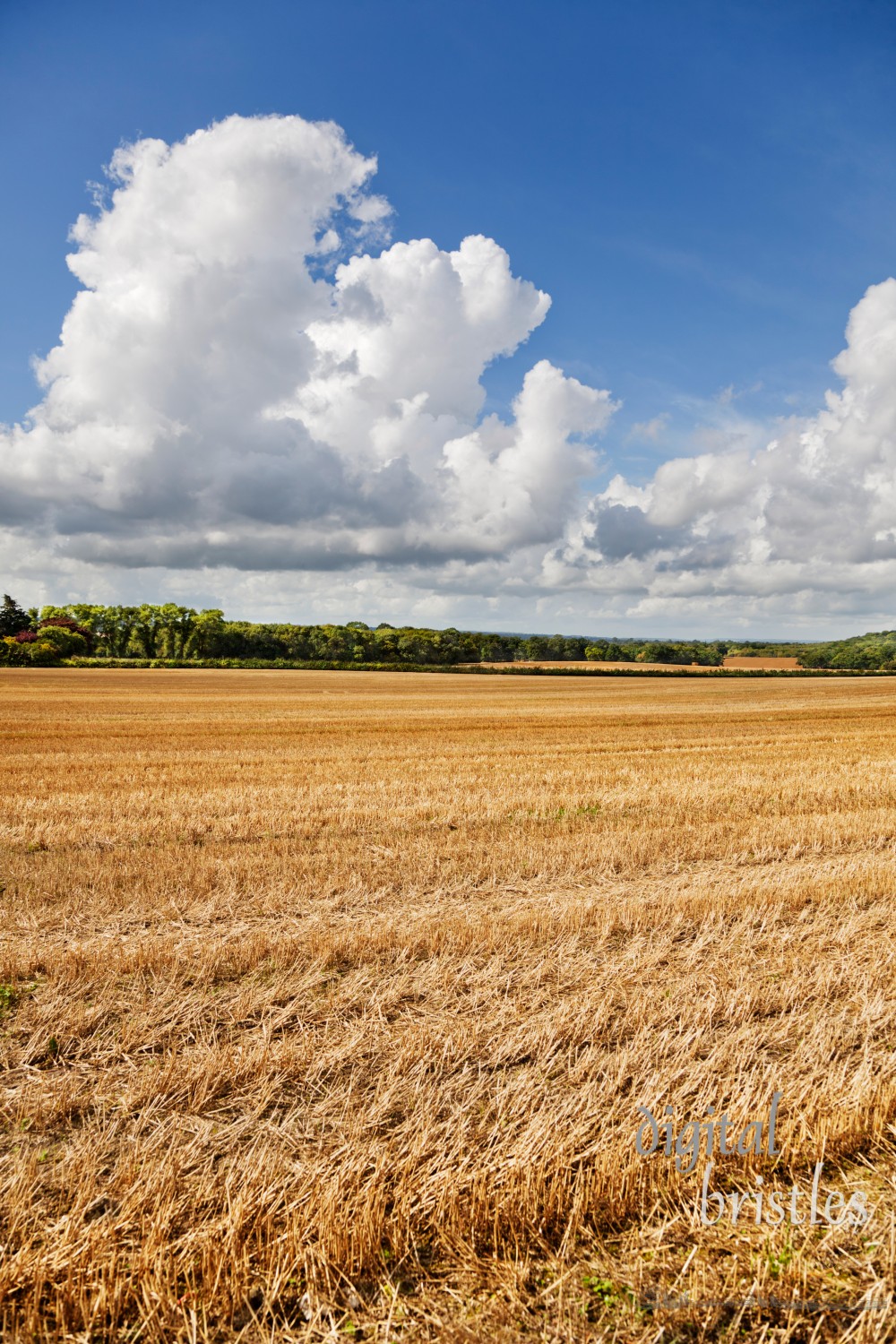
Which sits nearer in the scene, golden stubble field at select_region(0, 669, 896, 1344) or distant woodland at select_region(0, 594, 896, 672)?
golden stubble field at select_region(0, 669, 896, 1344)

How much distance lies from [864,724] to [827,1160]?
33.5m

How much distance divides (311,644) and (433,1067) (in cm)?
12759

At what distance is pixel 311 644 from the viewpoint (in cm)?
12950

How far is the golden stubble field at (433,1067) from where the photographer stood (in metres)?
3.11

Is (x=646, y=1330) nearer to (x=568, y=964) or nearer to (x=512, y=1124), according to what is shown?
(x=512, y=1124)

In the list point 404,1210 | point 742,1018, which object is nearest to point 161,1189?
point 404,1210

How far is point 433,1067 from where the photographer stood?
4797 mm

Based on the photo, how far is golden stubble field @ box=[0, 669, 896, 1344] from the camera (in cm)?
311

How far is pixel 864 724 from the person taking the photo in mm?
32469

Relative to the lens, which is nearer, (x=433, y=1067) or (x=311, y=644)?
(x=433, y=1067)

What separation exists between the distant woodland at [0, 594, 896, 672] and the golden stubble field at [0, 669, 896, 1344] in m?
111

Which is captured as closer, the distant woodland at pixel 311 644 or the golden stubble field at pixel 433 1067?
the golden stubble field at pixel 433 1067

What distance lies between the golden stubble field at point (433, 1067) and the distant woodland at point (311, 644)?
11098 cm

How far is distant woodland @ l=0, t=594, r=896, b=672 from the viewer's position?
413ft
